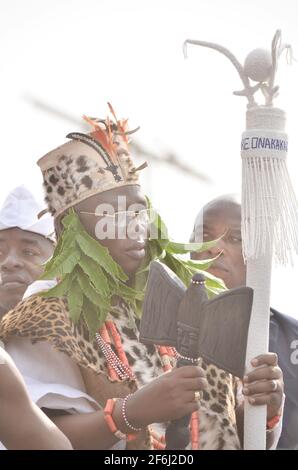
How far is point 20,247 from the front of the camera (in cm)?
684

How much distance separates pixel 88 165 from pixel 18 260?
2013mm

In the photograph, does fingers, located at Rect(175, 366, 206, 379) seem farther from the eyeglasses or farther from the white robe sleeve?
the eyeglasses

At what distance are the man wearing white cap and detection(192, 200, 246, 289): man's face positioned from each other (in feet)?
3.70

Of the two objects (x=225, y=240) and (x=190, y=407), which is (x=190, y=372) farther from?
(x=225, y=240)

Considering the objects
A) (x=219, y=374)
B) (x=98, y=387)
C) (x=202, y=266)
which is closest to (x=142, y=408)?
(x=98, y=387)

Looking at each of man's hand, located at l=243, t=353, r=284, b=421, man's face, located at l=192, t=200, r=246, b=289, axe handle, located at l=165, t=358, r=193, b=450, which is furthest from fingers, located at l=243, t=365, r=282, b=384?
man's face, located at l=192, t=200, r=246, b=289

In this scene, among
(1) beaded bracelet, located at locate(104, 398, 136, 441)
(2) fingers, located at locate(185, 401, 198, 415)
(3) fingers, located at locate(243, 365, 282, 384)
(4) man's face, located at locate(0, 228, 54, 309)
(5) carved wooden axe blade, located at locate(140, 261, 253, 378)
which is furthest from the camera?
(4) man's face, located at locate(0, 228, 54, 309)

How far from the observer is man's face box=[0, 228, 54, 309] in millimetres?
6656

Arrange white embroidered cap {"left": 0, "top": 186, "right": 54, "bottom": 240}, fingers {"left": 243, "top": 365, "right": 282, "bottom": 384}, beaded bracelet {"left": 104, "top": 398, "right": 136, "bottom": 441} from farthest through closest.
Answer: white embroidered cap {"left": 0, "top": 186, "right": 54, "bottom": 240} < beaded bracelet {"left": 104, "top": 398, "right": 136, "bottom": 441} < fingers {"left": 243, "top": 365, "right": 282, "bottom": 384}

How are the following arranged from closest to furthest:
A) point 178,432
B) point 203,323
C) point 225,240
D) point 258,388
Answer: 1. point 203,323
2. point 178,432
3. point 258,388
4. point 225,240

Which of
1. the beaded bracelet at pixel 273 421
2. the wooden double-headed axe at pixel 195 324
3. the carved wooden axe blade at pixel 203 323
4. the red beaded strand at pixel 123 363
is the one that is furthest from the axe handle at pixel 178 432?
the beaded bracelet at pixel 273 421

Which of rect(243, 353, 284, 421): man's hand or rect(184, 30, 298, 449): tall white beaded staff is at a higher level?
rect(184, 30, 298, 449): tall white beaded staff

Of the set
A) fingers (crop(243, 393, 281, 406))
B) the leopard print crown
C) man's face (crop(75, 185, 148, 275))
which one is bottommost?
fingers (crop(243, 393, 281, 406))

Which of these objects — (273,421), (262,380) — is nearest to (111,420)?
(262,380)
